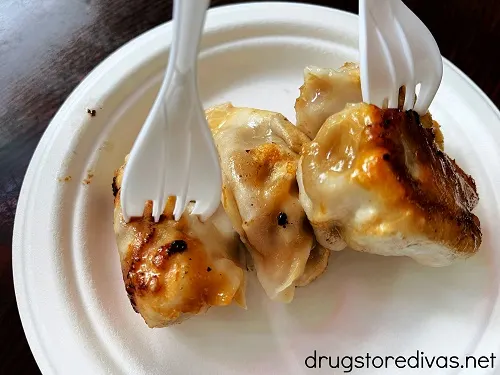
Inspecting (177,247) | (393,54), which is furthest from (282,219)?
(393,54)

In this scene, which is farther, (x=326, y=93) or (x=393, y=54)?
(x=326, y=93)

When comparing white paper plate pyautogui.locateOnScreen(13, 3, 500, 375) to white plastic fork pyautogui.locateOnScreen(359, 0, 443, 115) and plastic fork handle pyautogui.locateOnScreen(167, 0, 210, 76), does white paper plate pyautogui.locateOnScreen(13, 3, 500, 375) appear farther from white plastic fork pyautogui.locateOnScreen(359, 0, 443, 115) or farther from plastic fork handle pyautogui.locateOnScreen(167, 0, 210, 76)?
plastic fork handle pyautogui.locateOnScreen(167, 0, 210, 76)

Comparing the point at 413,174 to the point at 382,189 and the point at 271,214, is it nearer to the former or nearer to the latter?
the point at 382,189

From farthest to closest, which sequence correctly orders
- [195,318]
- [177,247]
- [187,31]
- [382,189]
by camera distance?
[195,318] → [177,247] → [382,189] → [187,31]

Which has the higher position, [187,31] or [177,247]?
[187,31]

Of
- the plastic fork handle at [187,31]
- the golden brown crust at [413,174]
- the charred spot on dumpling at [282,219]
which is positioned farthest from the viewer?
the charred spot on dumpling at [282,219]

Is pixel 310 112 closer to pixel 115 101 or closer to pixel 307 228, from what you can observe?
pixel 307 228

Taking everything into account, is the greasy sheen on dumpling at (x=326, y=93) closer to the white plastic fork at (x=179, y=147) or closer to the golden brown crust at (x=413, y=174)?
the golden brown crust at (x=413, y=174)

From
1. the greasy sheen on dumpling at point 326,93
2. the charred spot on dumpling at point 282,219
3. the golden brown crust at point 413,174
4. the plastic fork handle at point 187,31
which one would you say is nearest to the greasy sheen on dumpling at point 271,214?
the charred spot on dumpling at point 282,219
